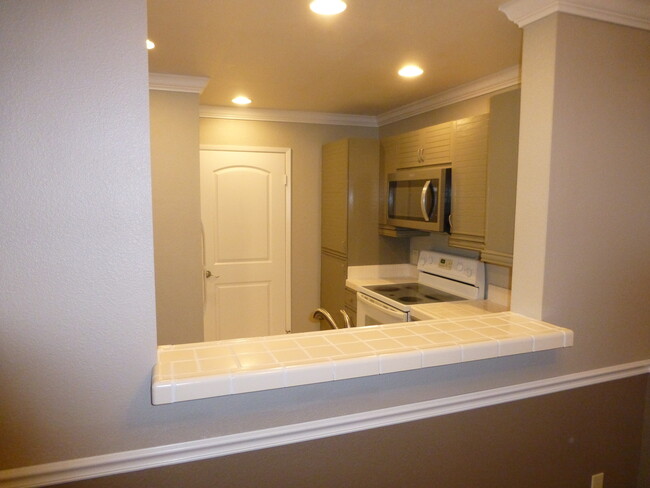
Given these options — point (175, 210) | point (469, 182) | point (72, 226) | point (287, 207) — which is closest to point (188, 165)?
point (175, 210)

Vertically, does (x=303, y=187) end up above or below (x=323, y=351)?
above

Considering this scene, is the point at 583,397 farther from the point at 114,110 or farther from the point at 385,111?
the point at 385,111

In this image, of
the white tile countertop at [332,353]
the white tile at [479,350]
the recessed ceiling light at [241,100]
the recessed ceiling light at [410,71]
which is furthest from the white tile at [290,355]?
the recessed ceiling light at [241,100]

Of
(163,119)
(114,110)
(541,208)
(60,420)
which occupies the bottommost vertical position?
(60,420)

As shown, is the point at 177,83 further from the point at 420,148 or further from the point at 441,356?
the point at 441,356

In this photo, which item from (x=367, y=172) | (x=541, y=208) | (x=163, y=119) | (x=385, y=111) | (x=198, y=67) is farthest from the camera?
(x=385, y=111)

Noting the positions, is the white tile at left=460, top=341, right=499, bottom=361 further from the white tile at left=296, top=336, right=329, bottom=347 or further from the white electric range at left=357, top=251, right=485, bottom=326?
the white electric range at left=357, top=251, right=485, bottom=326

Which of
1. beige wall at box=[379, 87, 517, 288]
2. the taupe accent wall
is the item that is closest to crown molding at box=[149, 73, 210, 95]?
beige wall at box=[379, 87, 517, 288]

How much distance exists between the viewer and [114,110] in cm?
107

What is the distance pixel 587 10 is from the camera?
1.58 meters

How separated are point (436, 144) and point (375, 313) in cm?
119

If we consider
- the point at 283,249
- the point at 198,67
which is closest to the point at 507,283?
the point at 283,249

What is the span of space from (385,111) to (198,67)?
68.6 inches

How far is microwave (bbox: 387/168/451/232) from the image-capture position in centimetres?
275
